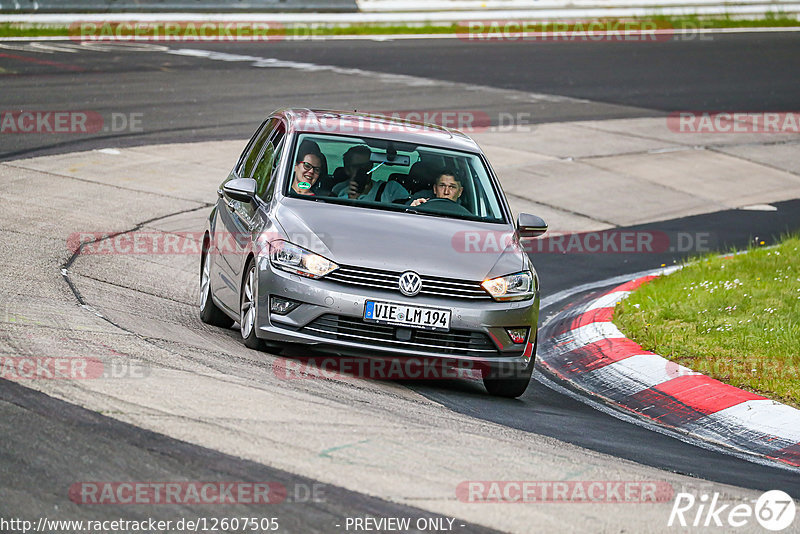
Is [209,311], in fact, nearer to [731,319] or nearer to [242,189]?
[242,189]

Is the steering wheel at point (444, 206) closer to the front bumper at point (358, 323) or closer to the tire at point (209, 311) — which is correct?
the front bumper at point (358, 323)

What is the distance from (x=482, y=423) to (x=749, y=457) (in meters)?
1.64

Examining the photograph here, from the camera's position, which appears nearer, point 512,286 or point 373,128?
point 512,286

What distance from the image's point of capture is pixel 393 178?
858cm

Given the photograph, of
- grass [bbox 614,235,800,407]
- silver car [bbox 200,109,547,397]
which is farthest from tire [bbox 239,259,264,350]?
grass [bbox 614,235,800,407]

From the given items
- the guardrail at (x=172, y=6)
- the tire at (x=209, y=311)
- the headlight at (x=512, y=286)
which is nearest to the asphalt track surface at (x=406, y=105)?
the headlight at (x=512, y=286)

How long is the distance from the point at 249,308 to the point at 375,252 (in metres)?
0.99

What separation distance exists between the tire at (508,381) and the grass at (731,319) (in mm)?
1532

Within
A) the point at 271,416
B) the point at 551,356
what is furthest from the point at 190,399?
the point at 551,356

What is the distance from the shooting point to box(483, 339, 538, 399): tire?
25.5 feet

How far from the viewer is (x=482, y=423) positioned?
668 cm

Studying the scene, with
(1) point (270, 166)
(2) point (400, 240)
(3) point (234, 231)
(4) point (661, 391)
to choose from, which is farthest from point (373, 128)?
(4) point (661, 391)

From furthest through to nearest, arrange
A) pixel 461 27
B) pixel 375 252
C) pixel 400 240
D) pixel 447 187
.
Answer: pixel 461 27, pixel 447 187, pixel 400 240, pixel 375 252

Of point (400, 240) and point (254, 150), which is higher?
point (254, 150)
